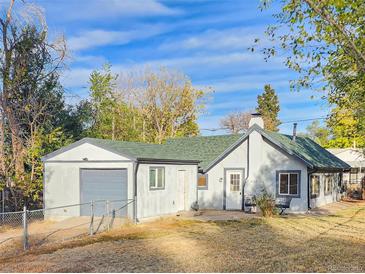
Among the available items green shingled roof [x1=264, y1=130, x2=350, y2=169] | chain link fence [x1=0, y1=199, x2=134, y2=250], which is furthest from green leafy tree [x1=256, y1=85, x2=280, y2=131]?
chain link fence [x1=0, y1=199, x2=134, y2=250]

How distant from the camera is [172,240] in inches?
480

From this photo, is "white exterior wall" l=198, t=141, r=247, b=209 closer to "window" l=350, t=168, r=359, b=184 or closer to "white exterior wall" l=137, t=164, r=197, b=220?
"white exterior wall" l=137, t=164, r=197, b=220

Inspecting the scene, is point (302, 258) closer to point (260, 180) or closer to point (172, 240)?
point (172, 240)

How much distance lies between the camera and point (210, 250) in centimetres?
1060

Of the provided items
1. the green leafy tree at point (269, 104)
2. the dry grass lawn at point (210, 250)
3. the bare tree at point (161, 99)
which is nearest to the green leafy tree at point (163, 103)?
the bare tree at point (161, 99)

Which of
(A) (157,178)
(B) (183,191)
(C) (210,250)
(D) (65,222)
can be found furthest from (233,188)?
(C) (210,250)

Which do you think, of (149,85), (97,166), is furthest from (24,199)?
(149,85)

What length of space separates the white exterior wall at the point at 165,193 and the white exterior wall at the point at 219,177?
135 centimetres

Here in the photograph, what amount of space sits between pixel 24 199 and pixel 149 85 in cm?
2860

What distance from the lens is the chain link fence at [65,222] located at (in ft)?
43.9

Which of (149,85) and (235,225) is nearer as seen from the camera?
(235,225)

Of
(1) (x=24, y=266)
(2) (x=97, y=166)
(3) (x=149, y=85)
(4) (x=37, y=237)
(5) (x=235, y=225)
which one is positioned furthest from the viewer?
(3) (x=149, y=85)

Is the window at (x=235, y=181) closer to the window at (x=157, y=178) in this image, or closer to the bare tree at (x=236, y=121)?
the window at (x=157, y=178)

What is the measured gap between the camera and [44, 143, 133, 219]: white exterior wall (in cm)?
1783
